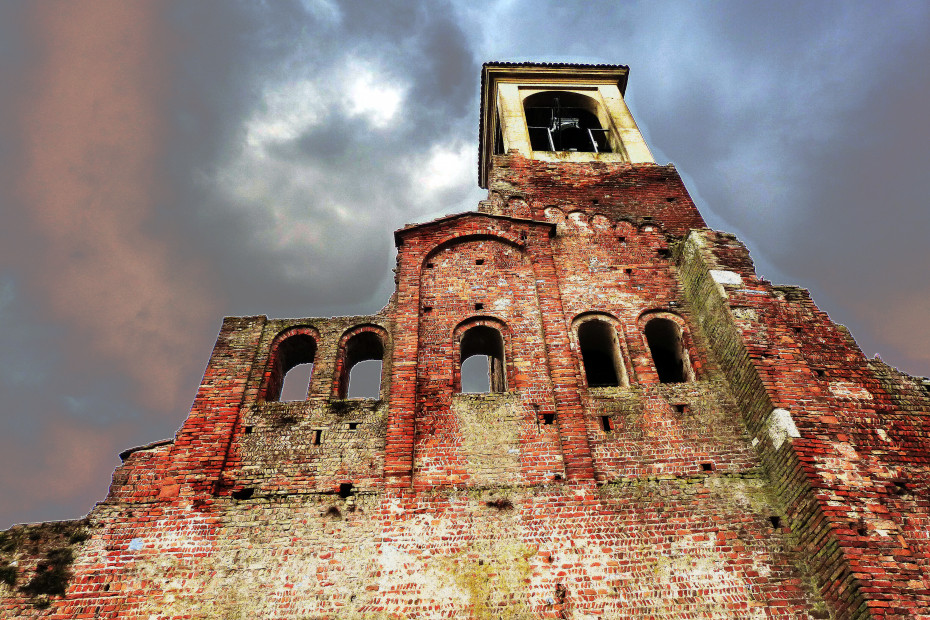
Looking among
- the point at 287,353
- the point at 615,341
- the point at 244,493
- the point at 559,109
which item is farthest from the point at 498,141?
the point at 244,493

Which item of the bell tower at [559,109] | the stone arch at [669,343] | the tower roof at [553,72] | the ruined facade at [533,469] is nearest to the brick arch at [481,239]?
the ruined facade at [533,469]

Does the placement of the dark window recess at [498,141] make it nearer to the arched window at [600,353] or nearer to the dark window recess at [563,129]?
the dark window recess at [563,129]

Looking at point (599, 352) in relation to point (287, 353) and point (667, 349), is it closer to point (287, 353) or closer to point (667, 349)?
point (667, 349)

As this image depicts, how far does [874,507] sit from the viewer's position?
7.27 m

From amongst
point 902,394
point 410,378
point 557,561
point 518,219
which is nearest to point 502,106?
point 518,219

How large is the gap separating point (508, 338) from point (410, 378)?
1.80 meters

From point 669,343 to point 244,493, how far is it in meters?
7.34

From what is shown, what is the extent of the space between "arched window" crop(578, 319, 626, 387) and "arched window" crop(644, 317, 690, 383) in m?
0.65

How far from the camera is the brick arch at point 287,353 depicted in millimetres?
9961

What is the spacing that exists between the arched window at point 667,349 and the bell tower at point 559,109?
6.13 m

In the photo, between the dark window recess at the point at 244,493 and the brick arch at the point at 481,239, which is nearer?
the dark window recess at the point at 244,493

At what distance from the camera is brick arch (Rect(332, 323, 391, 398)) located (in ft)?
32.4

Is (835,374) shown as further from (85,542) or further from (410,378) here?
(85,542)

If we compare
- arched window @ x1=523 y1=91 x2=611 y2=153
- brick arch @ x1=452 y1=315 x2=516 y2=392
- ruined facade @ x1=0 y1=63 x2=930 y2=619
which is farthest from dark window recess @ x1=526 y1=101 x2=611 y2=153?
brick arch @ x1=452 y1=315 x2=516 y2=392
